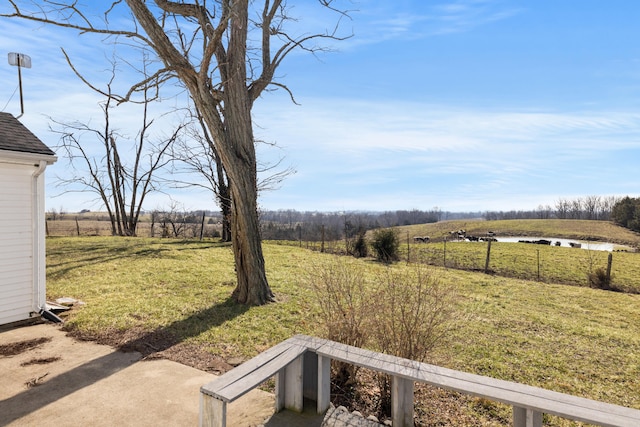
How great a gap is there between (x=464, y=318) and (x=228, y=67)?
6238 millimetres

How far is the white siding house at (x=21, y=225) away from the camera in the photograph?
4.85m

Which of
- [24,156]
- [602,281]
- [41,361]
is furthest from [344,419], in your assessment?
[602,281]

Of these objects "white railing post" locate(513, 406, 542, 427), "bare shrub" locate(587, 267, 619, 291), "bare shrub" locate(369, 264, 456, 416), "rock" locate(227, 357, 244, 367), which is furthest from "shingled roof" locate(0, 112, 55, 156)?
"bare shrub" locate(587, 267, 619, 291)

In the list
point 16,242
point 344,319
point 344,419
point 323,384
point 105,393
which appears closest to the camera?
point 344,419

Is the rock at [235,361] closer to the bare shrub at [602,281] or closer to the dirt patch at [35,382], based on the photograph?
the dirt patch at [35,382]

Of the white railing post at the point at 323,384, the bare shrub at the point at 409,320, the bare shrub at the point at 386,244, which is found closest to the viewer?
the white railing post at the point at 323,384

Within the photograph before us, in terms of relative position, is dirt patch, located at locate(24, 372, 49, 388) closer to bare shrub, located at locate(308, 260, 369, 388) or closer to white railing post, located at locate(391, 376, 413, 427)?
bare shrub, located at locate(308, 260, 369, 388)

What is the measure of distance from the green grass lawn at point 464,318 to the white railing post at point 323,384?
0.87 meters

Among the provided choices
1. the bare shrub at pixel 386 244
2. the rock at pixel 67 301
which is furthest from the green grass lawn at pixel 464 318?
the bare shrub at pixel 386 244

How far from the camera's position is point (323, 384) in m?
2.66

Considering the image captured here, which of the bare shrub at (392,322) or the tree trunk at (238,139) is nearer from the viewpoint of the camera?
the bare shrub at (392,322)

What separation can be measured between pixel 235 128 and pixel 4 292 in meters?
4.33

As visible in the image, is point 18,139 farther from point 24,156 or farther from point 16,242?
point 16,242

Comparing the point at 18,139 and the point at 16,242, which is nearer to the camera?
the point at 16,242
